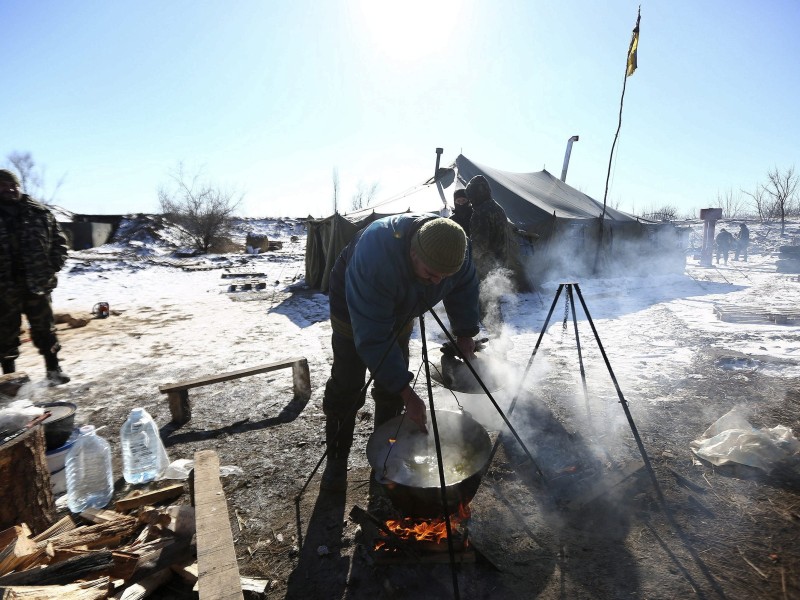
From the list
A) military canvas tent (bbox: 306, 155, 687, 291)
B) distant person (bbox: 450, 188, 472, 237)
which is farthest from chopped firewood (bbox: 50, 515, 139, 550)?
military canvas tent (bbox: 306, 155, 687, 291)

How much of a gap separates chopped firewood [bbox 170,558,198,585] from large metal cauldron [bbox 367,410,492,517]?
3.27 feet

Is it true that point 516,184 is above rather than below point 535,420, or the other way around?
above

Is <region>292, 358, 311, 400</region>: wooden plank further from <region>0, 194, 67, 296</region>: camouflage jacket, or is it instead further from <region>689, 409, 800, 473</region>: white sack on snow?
<region>689, 409, 800, 473</region>: white sack on snow

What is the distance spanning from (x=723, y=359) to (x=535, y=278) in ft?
19.8

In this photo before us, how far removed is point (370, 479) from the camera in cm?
299

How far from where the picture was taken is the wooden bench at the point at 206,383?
384 cm

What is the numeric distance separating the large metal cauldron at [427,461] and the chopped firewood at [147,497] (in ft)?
4.80

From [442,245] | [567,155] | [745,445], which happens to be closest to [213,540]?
[442,245]

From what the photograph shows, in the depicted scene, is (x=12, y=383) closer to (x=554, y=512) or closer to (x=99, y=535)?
(x=99, y=535)

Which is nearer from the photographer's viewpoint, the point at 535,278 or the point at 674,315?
the point at 674,315

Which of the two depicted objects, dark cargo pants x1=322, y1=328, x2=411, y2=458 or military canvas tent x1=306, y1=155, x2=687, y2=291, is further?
military canvas tent x1=306, y1=155, x2=687, y2=291

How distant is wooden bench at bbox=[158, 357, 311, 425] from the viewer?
151 inches

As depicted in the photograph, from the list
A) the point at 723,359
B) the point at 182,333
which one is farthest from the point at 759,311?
the point at 182,333

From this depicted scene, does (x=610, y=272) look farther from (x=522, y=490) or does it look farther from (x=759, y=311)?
(x=522, y=490)
